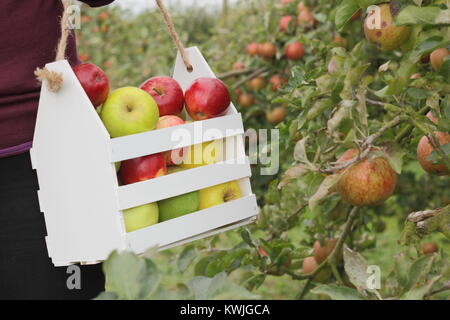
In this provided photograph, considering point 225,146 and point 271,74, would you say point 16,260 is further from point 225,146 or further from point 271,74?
point 271,74

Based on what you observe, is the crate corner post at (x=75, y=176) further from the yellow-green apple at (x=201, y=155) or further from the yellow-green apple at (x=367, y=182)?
the yellow-green apple at (x=367, y=182)

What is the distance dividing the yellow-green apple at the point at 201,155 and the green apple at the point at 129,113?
7 cm

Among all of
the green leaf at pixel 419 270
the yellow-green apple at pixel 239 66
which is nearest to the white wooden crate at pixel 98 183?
the green leaf at pixel 419 270

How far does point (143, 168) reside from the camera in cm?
106

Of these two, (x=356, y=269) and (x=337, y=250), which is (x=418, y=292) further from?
(x=337, y=250)

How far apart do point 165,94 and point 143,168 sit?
189 millimetres

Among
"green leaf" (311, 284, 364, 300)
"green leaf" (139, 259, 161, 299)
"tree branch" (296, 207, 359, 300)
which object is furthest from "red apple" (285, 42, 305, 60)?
"green leaf" (139, 259, 161, 299)

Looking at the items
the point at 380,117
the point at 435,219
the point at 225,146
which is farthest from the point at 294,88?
the point at 380,117

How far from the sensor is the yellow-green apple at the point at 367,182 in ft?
4.44

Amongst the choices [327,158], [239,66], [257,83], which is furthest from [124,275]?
[239,66]

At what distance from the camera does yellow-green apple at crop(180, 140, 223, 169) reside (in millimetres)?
1130

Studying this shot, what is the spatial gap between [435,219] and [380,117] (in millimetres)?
1353

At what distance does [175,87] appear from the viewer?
121 centimetres

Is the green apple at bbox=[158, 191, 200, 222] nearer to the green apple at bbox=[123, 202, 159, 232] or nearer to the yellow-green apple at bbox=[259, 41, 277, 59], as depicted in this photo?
the green apple at bbox=[123, 202, 159, 232]
